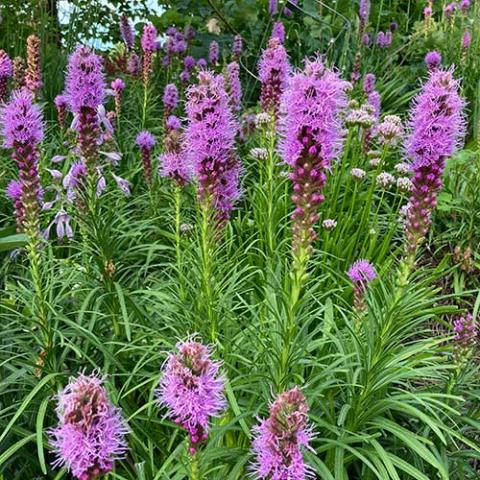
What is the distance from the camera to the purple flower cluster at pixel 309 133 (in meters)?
2.10

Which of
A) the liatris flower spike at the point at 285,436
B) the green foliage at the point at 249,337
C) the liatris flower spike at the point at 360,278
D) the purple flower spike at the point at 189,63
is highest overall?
the purple flower spike at the point at 189,63

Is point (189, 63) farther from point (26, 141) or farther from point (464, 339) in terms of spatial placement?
point (464, 339)

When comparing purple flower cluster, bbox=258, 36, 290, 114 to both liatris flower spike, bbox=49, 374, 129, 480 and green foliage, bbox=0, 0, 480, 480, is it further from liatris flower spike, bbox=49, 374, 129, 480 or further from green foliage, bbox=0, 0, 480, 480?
liatris flower spike, bbox=49, 374, 129, 480

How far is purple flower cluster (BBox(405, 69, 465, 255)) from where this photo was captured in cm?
227

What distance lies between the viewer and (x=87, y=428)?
1339 millimetres

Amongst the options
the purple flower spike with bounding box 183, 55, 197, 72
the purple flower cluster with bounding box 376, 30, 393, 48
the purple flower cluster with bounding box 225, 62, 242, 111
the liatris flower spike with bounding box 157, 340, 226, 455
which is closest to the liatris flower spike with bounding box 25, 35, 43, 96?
the purple flower cluster with bounding box 225, 62, 242, 111

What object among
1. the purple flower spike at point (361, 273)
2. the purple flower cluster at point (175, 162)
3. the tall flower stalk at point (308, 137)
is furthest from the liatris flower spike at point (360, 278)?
the purple flower cluster at point (175, 162)

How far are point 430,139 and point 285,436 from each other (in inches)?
52.0

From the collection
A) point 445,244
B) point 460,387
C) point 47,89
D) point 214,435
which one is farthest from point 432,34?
point 214,435

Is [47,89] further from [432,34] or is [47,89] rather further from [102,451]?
[102,451]

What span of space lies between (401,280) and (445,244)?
8.10 feet

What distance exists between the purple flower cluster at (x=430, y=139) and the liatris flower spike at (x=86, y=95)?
138 cm

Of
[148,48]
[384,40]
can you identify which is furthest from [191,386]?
[384,40]

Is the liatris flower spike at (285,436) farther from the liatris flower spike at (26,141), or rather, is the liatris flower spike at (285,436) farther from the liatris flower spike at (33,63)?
the liatris flower spike at (33,63)
